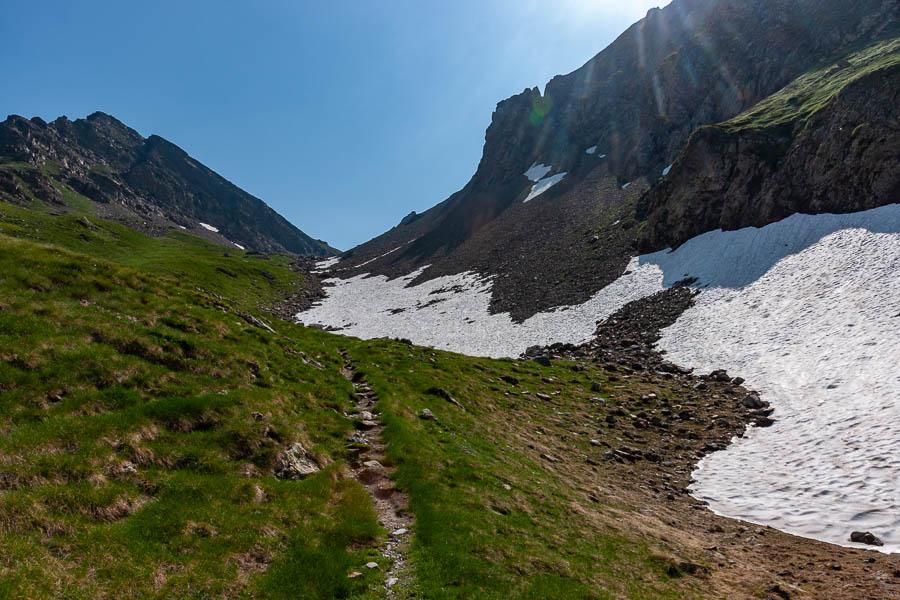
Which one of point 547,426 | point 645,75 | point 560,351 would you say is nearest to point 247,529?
point 547,426

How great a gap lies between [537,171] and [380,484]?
148 m

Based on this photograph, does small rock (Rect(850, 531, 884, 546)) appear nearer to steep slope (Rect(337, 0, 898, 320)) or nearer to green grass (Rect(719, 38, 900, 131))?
steep slope (Rect(337, 0, 898, 320))

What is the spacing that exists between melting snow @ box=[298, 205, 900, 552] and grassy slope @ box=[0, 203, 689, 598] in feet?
26.8

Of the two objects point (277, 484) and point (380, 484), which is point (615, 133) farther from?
point (277, 484)

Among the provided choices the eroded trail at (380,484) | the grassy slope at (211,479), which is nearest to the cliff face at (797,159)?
the grassy slope at (211,479)

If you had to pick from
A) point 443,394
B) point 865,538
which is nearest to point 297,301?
point 443,394

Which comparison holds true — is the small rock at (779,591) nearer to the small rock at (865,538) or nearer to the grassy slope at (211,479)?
the grassy slope at (211,479)

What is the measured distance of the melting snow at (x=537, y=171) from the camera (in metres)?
141

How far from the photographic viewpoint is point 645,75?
113 m

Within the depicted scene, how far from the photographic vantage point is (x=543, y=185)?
128m

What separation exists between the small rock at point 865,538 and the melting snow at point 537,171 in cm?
13677

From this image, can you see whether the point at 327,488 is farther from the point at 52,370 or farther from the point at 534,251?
the point at 534,251

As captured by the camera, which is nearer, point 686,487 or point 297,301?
point 686,487

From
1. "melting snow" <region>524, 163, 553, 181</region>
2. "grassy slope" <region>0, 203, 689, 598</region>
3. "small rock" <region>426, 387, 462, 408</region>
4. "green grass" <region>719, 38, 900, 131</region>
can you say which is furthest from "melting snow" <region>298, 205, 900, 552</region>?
"melting snow" <region>524, 163, 553, 181</region>
